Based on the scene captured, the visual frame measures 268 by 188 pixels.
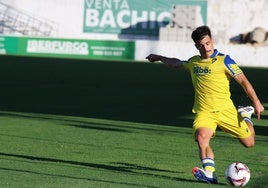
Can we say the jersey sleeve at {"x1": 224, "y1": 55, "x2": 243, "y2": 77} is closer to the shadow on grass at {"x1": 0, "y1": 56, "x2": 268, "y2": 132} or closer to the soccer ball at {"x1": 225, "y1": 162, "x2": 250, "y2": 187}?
the soccer ball at {"x1": 225, "y1": 162, "x2": 250, "y2": 187}

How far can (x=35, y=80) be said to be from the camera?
3156 centimetres

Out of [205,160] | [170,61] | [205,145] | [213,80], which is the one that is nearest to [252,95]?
[213,80]

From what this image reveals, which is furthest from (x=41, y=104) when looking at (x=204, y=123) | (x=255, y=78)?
(x=255, y=78)

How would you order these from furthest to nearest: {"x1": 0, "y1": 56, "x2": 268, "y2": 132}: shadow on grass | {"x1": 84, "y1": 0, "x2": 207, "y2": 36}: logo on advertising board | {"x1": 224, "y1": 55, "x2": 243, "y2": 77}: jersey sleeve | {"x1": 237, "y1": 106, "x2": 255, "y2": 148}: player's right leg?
{"x1": 84, "y1": 0, "x2": 207, "y2": 36}: logo on advertising board
{"x1": 0, "y1": 56, "x2": 268, "y2": 132}: shadow on grass
{"x1": 237, "y1": 106, "x2": 255, "y2": 148}: player's right leg
{"x1": 224, "y1": 55, "x2": 243, "y2": 77}: jersey sleeve

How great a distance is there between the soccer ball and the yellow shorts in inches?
27.4

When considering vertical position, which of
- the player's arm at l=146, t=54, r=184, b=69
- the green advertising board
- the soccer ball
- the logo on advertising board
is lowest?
the green advertising board

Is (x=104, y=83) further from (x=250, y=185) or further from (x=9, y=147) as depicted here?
(x=250, y=185)

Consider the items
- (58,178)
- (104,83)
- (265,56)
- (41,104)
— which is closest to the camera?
(58,178)

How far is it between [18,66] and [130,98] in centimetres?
1490

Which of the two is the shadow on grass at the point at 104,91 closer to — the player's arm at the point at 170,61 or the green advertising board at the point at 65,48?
the player's arm at the point at 170,61

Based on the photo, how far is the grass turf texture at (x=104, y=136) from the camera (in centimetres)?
1085

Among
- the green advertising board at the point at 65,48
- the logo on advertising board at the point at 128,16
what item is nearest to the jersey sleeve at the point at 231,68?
the green advertising board at the point at 65,48

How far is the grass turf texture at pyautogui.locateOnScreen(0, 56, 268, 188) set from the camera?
35.6ft

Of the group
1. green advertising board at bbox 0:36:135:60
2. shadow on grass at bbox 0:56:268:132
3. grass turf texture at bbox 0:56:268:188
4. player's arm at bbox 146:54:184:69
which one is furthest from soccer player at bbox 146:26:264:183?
green advertising board at bbox 0:36:135:60
